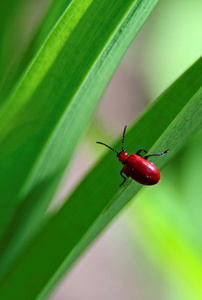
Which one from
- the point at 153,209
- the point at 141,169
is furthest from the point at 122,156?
the point at 153,209

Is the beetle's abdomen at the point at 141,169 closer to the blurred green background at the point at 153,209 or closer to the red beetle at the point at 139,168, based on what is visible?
the red beetle at the point at 139,168

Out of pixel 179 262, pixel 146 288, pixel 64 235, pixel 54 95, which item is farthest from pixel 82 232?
pixel 146 288

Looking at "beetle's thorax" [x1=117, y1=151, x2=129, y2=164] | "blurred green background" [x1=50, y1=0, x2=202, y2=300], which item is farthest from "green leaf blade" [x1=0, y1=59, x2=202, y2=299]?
"blurred green background" [x1=50, y1=0, x2=202, y2=300]

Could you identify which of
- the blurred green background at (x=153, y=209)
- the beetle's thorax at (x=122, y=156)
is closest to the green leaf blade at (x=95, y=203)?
the beetle's thorax at (x=122, y=156)

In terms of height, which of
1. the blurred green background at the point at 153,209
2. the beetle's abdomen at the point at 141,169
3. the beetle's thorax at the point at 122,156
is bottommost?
the blurred green background at the point at 153,209

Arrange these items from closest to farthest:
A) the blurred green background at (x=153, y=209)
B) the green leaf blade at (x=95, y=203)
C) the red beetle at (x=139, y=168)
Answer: the green leaf blade at (x=95, y=203) → the red beetle at (x=139, y=168) → the blurred green background at (x=153, y=209)

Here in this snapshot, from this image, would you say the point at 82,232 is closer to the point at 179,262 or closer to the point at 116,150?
the point at 116,150

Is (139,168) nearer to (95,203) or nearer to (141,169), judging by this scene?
(141,169)
